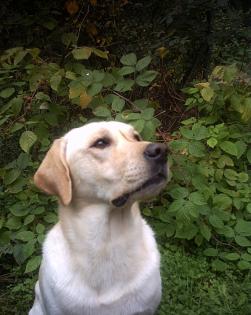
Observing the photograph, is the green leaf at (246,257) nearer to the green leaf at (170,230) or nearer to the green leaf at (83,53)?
the green leaf at (170,230)

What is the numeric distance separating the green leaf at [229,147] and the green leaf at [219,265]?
0.80 m

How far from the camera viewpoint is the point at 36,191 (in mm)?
4234

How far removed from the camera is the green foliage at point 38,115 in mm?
→ 3988

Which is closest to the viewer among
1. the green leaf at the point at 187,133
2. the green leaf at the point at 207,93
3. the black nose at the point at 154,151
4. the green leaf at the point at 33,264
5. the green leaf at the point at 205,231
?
the black nose at the point at 154,151

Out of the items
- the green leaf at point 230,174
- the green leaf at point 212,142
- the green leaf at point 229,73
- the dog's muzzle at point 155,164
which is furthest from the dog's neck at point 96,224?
the green leaf at point 229,73

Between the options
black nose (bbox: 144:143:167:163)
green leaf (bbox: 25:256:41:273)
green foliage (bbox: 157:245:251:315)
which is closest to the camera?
black nose (bbox: 144:143:167:163)

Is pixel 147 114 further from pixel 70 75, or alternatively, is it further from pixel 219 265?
pixel 219 265

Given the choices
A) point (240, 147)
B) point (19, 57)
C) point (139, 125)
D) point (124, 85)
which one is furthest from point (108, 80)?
point (240, 147)

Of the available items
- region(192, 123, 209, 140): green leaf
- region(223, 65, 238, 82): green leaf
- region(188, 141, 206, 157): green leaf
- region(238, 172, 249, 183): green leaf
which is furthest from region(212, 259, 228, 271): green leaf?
region(223, 65, 238, 82): green leaf

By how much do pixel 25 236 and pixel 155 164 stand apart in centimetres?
158

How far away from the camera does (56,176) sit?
2.89 metres

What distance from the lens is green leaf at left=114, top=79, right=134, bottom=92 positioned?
4160 millimetres

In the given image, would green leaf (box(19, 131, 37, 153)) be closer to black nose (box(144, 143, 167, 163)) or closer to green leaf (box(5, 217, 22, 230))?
green leaf (box(5, 217, 22, 230))

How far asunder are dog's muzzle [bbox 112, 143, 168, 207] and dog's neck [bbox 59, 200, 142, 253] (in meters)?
0.23
